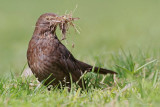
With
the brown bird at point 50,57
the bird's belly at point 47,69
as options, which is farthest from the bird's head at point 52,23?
the bird's belly at point 47,69

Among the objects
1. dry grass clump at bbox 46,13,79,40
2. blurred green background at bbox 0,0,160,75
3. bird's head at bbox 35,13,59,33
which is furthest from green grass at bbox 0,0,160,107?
bird's head at bbox 35,13,59,33

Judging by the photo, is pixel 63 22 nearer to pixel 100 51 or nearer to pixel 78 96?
pixel 78 96

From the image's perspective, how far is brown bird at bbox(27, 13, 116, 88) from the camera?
547cm

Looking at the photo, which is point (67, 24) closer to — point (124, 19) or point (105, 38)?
point (105, 38)

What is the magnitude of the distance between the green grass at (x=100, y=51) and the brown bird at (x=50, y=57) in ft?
0.72

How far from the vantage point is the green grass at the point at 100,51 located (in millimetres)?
4391

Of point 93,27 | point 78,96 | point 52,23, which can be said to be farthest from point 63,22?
point 93,27

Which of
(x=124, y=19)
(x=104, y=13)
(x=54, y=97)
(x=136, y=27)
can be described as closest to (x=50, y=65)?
(x=54, y=97)

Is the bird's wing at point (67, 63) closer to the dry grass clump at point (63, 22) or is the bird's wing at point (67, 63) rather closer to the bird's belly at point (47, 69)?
the bird's belly at point (47, 69)

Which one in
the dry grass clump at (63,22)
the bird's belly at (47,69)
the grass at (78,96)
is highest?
the dry grass clump at (63,22)

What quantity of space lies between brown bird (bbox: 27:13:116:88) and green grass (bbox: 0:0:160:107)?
0.72ft

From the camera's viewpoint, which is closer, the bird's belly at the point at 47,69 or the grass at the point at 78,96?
the grass at the point at 78,96

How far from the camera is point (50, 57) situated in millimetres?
5484

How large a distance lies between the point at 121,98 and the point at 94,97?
300 millimetres
